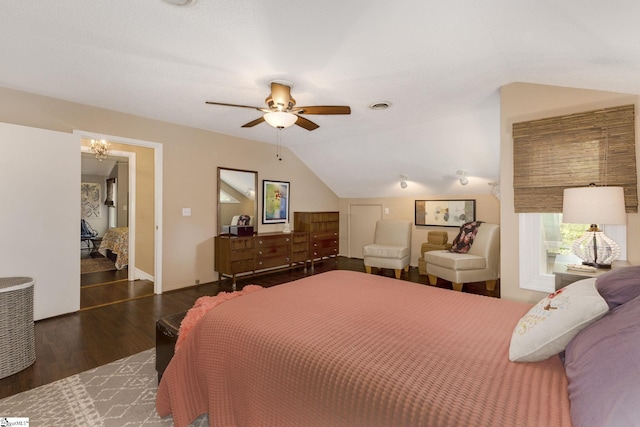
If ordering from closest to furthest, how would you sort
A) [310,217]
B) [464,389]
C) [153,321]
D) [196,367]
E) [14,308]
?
[464,389], [196,367], [14,308], [153,321], [310,217]

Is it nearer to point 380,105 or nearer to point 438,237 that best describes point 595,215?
point 380,105

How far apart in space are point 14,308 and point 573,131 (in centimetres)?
452

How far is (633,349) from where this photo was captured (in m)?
0.79

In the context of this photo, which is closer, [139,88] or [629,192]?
[629,192]

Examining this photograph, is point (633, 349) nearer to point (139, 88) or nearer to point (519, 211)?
point (519, 211)

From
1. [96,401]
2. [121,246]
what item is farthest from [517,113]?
[121,246]

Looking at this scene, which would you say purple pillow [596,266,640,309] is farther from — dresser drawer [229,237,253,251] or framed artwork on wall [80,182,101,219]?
framed artwork on wall [80,182,101,219]

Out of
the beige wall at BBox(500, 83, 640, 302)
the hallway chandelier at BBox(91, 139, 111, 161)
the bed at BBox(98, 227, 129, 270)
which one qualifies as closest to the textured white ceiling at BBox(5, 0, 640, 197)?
the beige wall at BBox(500, 83, 640, 302)

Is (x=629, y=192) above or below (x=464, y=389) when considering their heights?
above

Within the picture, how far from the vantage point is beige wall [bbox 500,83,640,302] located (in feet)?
7.90

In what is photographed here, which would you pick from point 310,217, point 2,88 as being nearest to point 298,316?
point 2,88

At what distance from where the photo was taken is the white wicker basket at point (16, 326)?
6.68ft

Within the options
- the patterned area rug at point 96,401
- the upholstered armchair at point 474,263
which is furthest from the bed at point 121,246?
the upholstered armchair at point 474,263

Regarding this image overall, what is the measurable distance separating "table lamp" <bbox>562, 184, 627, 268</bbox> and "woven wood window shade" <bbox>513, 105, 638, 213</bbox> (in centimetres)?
35
